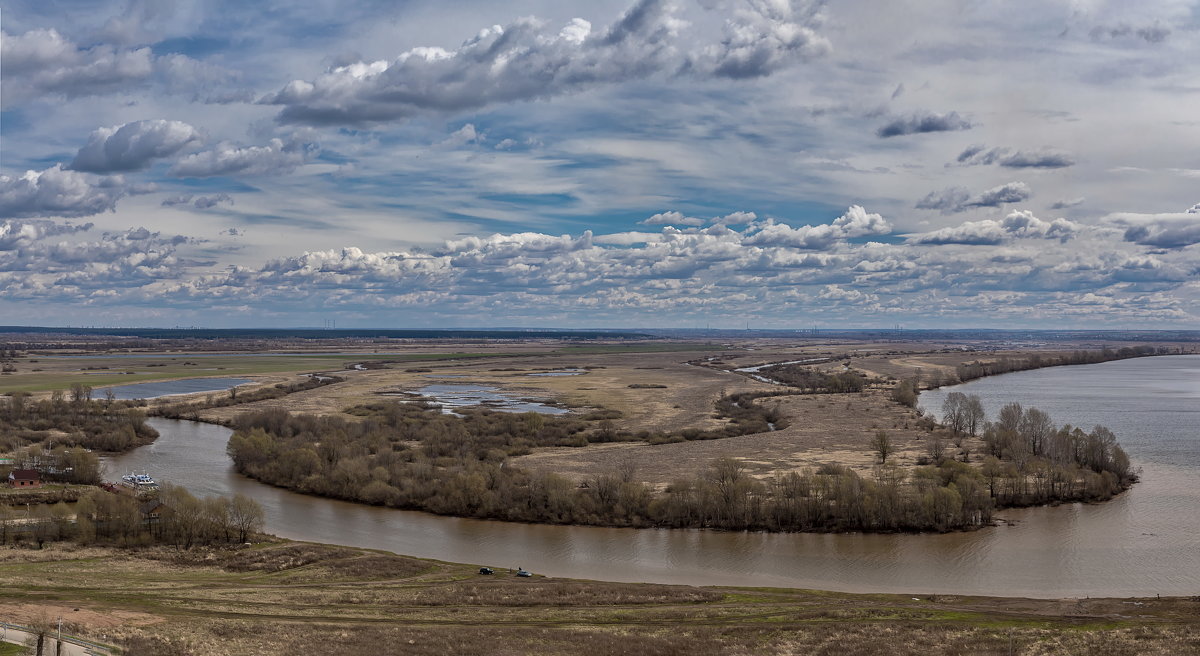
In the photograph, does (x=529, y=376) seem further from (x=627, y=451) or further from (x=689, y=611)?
(x=689, y=611)

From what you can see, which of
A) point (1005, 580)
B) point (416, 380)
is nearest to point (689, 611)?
point (1005, 580)

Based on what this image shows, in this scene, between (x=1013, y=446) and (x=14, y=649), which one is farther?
(x=1013, y=446)

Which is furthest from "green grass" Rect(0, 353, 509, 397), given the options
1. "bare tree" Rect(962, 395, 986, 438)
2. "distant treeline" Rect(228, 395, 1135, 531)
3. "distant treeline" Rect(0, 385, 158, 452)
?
"bare tree" Rect(962, 395, 986, 438)

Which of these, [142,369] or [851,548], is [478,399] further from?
[142,369]

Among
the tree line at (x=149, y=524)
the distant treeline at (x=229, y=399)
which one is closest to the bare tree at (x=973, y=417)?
the tree line at (x=149, y=524)

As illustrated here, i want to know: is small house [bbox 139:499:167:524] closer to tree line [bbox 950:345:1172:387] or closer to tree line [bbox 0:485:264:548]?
tree line [bbox 0:485:264:548]
